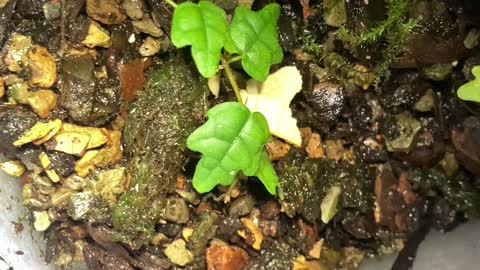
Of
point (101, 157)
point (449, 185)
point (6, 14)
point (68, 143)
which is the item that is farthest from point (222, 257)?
point (6, 14)

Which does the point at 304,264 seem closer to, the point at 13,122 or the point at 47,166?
the point at 47,166

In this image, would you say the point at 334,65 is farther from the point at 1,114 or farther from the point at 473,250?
the point at 1,114

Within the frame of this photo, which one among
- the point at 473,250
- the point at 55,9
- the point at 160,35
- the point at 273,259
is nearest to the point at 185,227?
the point at 273,259

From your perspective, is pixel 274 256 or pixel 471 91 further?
pixel 274 256

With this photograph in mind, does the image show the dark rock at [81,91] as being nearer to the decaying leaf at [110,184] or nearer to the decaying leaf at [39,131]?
the decaying leaf at [39,131]

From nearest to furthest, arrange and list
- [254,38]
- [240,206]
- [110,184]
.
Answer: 1. [254,38]
2. [110,184]
3. [240,206]

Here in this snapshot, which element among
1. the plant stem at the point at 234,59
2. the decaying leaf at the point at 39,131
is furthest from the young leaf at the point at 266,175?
the decaying leaf at the point at 39,131
